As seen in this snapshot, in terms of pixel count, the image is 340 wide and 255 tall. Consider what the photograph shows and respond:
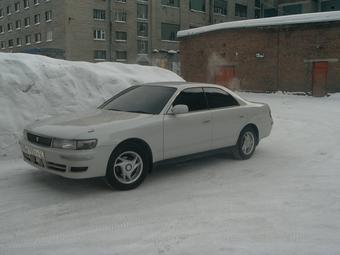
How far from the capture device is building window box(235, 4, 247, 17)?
72.4 meters

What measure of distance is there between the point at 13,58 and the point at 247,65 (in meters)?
20.8

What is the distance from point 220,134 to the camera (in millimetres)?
7305

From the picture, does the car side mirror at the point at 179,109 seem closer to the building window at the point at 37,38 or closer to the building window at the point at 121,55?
the building window at the point at 121,55

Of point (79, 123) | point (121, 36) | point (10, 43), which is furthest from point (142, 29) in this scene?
point (79, 123)

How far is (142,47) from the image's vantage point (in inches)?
2345

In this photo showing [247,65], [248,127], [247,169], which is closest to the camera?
[247,169]

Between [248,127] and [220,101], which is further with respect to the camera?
[248,127]

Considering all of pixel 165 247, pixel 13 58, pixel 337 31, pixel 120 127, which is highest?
pixel 337 31

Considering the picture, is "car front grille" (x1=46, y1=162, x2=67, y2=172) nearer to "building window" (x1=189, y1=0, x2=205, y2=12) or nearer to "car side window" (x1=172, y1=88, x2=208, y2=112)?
"car side window" (x1=172, y1=88, x2=208, y2=112)

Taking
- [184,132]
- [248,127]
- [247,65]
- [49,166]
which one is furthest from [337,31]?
[49,166]

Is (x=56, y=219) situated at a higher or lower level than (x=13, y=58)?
lower

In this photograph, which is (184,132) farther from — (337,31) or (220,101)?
(337,31)

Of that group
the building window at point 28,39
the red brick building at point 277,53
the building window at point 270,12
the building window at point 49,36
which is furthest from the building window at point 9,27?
the red brick building at point 277,53

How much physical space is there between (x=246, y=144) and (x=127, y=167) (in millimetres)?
2906
